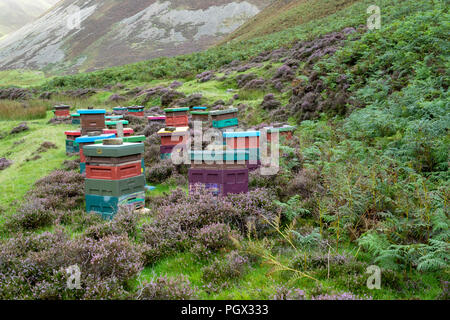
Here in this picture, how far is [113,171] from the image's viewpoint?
6914 mm

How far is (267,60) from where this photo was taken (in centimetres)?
2739

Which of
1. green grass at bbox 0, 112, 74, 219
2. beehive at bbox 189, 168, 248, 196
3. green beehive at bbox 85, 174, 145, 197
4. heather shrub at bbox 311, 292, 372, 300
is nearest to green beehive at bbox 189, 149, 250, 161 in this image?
beehive at bbox 189, 168, 248, 196

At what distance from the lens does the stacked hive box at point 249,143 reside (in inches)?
347

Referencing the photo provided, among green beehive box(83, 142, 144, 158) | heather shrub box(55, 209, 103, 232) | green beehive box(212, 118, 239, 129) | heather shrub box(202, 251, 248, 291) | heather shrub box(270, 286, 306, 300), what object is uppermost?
green beehive box(212, 118, 239, 129)

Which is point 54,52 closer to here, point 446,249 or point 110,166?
point 110,166

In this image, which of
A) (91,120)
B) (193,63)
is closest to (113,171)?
(91,120)

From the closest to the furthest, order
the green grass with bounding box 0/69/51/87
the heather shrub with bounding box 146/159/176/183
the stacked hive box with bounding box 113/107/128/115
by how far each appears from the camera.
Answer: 1. the heather shrub with bounding box 146/159/176/183
2. the stacked hive box with bounding box 113/107/128/115
3. the green grass with bounding box 0/69/51/87

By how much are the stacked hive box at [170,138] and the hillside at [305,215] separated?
0.73 m

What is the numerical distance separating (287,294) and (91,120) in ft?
35.8

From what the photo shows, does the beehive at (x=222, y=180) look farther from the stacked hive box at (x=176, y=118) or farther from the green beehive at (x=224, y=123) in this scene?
the stacked hive box at (x=176, y=118)

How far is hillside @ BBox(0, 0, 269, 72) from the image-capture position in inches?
2965

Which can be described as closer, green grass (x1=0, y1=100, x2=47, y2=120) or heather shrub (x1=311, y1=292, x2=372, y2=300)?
heather shrub (x1=311, y1=292, x2=372, y2=300)

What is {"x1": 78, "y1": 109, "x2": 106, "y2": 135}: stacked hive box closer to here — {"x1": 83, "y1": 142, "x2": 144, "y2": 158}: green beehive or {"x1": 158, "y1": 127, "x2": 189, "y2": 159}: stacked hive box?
{"x1": 158, "y1": 127, "x2": 189, "y2": 159}: stacked hive box

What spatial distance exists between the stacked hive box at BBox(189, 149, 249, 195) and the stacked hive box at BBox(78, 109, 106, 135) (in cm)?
683
